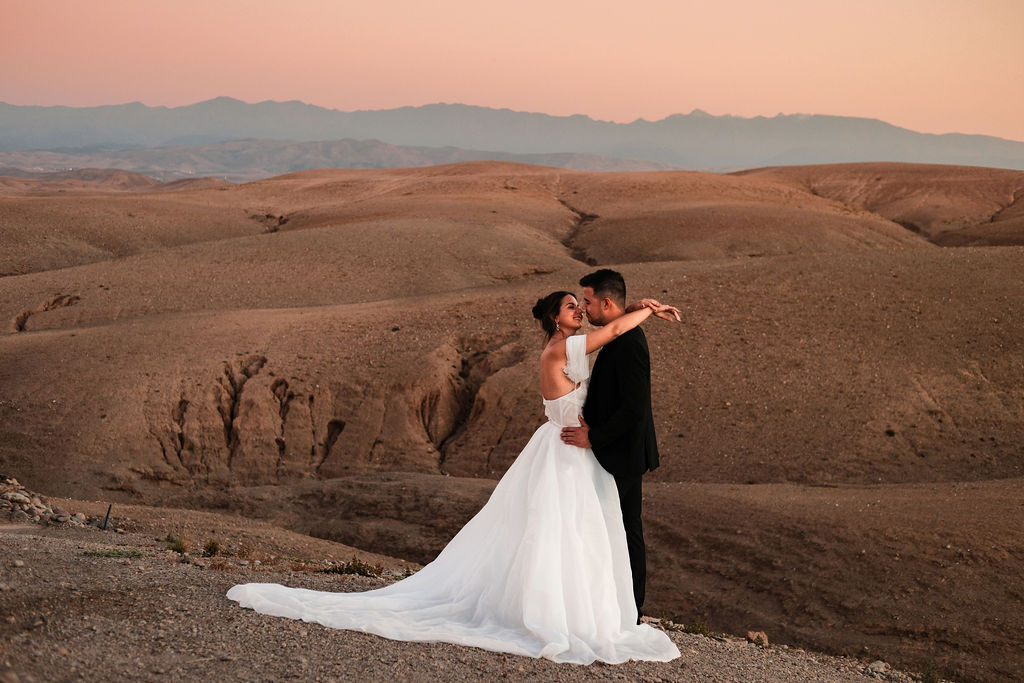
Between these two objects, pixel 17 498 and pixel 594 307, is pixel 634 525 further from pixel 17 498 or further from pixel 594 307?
pixel 17 498

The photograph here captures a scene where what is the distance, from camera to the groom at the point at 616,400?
6.23 m

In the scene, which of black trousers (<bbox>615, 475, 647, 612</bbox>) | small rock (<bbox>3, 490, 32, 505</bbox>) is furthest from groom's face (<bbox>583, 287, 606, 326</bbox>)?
small rock (<bbox>3, 490, 32, 505</bbox>)

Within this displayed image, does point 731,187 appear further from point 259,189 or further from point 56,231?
point 56,231

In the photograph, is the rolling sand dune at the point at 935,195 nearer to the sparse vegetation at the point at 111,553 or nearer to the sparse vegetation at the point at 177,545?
the sparse vegetation at the point at 177,545

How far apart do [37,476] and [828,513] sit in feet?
44.1

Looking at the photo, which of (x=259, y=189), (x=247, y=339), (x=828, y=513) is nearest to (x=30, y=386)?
(x=247, y=339)

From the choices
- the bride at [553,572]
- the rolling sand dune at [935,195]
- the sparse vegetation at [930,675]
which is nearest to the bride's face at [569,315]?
the bride at [553,572]

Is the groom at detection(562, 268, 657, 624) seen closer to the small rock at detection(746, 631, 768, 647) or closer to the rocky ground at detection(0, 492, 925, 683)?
the rocky ground at detection(0, 492, 925, 683)

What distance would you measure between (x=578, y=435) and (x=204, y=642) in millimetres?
2744

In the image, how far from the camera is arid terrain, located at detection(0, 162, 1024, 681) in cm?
1131

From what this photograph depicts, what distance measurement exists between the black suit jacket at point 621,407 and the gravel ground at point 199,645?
1.37 m

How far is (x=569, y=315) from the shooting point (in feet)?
20.6

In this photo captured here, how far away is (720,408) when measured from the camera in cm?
1770

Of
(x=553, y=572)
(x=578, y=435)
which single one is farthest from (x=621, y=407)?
(x=553, y=572)
